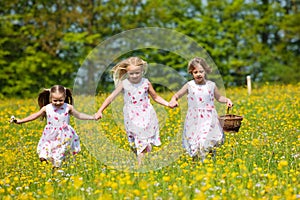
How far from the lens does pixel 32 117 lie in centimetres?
781

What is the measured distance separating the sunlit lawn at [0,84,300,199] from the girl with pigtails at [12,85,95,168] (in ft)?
0.55

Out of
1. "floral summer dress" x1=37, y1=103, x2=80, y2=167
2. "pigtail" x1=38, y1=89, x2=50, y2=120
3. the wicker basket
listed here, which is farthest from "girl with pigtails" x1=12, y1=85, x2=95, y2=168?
the wicker basket

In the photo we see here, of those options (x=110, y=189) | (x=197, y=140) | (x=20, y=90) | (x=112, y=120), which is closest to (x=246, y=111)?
(x=112, y=120)

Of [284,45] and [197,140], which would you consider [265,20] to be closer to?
[284,45]

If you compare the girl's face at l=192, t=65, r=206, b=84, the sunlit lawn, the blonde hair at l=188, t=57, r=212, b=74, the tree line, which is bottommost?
the sunlit lawn

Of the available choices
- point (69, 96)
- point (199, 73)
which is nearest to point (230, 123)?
point (199, 73)

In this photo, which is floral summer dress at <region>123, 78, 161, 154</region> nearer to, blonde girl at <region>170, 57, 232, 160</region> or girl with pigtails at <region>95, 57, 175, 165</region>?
girl with pigtails at <region>95, 57, 175, 165</region>

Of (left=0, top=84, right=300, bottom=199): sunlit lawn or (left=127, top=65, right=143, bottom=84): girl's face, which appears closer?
(left=0, top=84, right=300, bottom=199): sunlit lawn

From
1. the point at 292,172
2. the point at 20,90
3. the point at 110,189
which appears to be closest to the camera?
the point at 110,189

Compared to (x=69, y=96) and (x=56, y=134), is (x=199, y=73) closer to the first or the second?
(x=69, y=96)

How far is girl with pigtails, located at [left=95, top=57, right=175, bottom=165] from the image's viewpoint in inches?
307

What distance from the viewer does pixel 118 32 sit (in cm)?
3005

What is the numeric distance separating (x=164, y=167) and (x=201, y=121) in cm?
128

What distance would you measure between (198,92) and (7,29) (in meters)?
23.2
